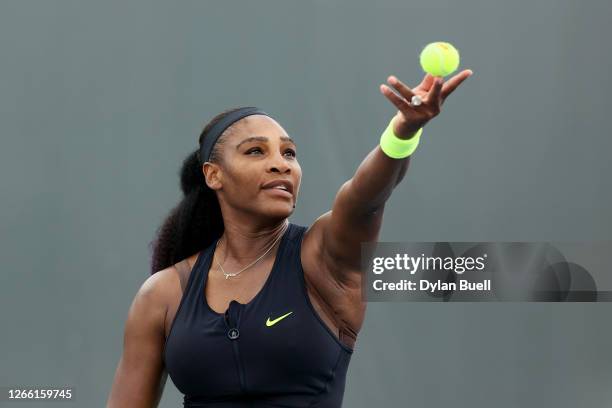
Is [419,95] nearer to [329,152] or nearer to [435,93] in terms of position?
[435,93]

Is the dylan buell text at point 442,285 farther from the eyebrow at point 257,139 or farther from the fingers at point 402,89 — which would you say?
the fingers at point 402,89

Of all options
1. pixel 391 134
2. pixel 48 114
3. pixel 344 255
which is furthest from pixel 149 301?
Result: pixel 48 114

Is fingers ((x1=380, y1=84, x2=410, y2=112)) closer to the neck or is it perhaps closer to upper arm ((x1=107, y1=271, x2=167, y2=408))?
the neck

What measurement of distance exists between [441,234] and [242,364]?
227cm

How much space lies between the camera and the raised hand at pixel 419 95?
1.90 meters

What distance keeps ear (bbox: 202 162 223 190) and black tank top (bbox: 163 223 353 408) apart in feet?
1.00

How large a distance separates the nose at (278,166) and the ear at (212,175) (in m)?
0.21

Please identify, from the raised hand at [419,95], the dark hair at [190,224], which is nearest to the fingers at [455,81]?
the raised hand at [419,95]

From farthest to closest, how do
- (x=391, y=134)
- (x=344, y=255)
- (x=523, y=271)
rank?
(x=523, y=271), (x=344, y=255), (x=391, y=134)

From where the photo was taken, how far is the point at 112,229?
455 centimetres

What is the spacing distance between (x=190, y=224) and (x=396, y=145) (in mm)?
940

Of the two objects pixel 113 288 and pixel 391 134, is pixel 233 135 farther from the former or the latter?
pixel 113 288

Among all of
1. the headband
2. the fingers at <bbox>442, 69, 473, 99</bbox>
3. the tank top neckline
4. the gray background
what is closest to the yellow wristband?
the fingers at <bbox>442, 69, 473, 99</bbox>

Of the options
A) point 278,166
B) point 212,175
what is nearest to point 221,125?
point 212,175
